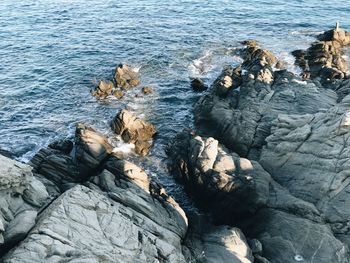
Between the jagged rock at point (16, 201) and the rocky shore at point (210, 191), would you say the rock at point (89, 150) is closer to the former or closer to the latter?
the rocky shore at point (210, 191)

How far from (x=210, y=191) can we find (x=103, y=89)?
79.4 feet

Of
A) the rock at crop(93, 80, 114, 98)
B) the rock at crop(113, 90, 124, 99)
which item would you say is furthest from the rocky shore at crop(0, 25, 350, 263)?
the rock at crop(93, 80, 114, 98)

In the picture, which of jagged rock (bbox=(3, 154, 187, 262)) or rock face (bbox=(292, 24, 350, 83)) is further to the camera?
rock face (bbox=(292, 24, 350, 83))

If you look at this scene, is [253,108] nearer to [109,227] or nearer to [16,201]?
[109,227]

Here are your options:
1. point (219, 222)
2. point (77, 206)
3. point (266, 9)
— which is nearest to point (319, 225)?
point (219, 222)

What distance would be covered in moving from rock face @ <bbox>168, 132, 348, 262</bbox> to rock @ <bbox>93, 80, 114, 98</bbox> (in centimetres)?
1770

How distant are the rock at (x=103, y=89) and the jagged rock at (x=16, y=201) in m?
24.4

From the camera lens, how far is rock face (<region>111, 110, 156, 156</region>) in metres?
40.4

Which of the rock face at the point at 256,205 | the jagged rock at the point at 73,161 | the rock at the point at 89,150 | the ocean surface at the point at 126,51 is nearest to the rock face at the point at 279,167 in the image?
the rock face at the point at 256,205

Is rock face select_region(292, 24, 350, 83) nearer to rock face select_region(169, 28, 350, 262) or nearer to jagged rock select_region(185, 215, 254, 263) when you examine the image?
rock face select_region(169, 28, 350, 262)

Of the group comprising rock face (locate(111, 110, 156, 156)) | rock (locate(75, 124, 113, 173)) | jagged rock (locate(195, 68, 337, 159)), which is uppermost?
jagged rock (locate(195, 68, 337, 159))

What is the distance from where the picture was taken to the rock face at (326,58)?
48.6 m

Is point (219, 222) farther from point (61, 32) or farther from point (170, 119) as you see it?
point (61, 32)

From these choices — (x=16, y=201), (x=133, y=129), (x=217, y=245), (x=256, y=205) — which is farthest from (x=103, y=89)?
(x=217, y=245)
